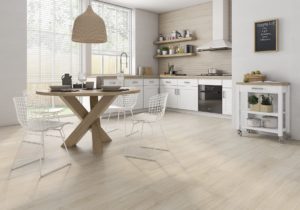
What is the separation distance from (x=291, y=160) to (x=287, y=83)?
1364 mm

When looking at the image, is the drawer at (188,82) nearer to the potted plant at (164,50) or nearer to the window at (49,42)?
the potted plant at (164,50)

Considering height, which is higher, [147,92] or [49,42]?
[49,42]

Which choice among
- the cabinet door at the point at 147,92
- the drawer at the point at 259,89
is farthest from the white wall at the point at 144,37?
the drawer at the point at 259,89

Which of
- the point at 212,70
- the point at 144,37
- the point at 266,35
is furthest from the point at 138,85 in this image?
the point at 266,35

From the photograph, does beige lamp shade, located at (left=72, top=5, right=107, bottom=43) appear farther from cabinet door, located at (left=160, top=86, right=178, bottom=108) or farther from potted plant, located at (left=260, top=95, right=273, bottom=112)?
cabinet door, located at (left=160, top=86, right=178, bottom=108)

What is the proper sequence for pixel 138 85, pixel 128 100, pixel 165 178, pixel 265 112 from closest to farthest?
pixel 165 178 → pixel 265 112 → pixel 128 100 → pixel 138 85

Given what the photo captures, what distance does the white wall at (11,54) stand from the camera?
5188 millimetres

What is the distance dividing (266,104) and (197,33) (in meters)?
3.56

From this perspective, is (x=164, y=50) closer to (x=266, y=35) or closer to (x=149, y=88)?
(x=149, y=88)

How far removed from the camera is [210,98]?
632 centimetres

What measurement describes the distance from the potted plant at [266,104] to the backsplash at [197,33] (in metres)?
2.40

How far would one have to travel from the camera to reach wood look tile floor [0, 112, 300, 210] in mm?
2070

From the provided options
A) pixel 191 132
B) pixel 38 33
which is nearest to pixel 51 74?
pixel 38 33

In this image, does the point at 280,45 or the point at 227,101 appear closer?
the point at 280,45
